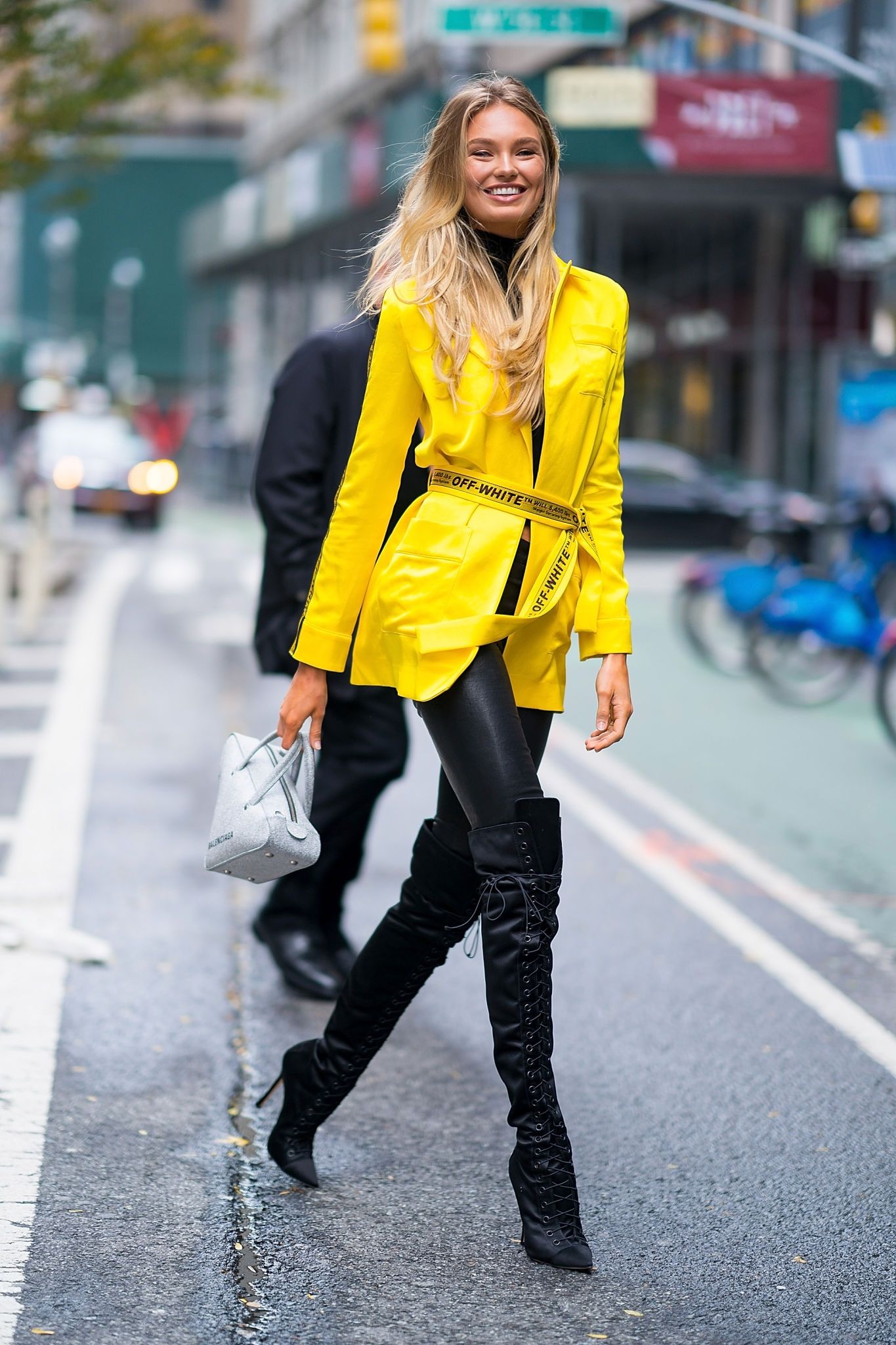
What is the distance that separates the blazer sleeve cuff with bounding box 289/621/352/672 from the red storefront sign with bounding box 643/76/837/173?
20.6 metres

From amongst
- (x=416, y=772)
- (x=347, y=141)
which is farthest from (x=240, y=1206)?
(x=347, y=141)

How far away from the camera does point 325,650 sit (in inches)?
137

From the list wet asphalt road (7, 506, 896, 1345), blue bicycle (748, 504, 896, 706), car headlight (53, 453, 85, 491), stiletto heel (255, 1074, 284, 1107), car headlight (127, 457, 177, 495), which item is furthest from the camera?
car headlight (53, 453, 85, 491)

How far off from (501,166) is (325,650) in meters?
0.90

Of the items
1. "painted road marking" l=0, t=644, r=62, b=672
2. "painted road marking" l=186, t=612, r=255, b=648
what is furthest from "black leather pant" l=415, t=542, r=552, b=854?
"painted road marking" l=186, t=612, r=255, b=648

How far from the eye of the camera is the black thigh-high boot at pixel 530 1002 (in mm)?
3258

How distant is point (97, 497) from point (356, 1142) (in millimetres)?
25472

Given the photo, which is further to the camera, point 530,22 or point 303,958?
point 530,22

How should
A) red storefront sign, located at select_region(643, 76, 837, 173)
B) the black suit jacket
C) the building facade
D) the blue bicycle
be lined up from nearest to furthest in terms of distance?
1. the black suit jacket
2. the blue bicycle
3. red storefront sign, located at select_region(643, 76, 837, 173)
4. the building facade

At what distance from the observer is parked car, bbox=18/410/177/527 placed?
93.6 feet

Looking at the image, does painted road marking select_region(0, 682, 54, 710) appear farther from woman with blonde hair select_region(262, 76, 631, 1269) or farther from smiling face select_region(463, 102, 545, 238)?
smiling face select_region(463, 102, 545, 238)

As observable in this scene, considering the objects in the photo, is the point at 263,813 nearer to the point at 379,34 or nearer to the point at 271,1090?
the point at 271,1090

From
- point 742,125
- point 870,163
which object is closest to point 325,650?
point 870,163

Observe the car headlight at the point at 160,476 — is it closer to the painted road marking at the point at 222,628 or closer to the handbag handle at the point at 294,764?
the painted road marking at the point at 222,628
